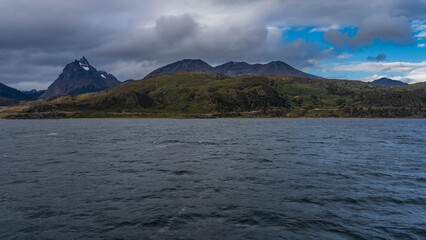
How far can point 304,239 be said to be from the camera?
65.9ft

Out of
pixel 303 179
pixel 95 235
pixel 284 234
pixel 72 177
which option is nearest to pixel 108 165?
pixel 72 177

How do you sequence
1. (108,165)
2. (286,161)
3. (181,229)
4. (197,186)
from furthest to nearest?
(286,161) → (108,165) → (197,186) → (181,229)

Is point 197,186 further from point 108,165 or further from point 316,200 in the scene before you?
point 108,165

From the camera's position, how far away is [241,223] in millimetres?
22781

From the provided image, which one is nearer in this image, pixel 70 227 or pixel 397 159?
pixel 70 227

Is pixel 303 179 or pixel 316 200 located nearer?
pixel 316 200

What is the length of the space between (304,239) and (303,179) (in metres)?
18.6

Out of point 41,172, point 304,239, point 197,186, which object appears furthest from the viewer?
point 41,172

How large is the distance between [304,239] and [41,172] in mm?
39594

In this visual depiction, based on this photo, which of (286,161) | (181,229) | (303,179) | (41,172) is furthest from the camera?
(286,161)

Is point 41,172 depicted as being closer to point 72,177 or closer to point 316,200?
point 72,177

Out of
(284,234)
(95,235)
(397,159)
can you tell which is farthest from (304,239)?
(397,159)

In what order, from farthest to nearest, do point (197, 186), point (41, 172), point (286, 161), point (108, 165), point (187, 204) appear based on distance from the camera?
point (286, 161), point (108, 165), point (41, 172), point (197, 186), point (187, 204)

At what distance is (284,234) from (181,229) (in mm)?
7962
